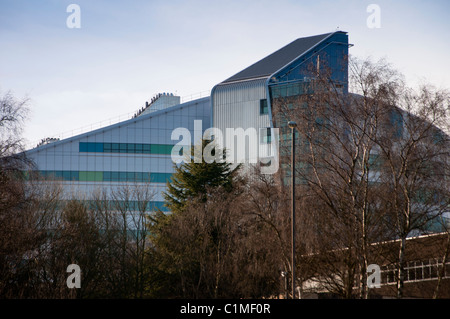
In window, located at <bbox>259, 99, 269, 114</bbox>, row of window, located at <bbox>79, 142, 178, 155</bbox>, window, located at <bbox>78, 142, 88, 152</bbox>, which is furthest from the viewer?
row of window, located at <bbox>79, 142, 178, 155</bbox>

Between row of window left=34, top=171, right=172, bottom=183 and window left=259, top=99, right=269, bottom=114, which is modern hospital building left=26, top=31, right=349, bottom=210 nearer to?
row of window left=34, top=171, right=172, bottom=183

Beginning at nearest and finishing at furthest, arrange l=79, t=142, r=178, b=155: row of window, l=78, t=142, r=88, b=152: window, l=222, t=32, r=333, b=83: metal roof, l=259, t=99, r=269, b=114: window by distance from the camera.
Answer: l=259, t=99, r=269, b=114: window
l=222, t=32, r=333, b=83: metal roof
l=78, t=142, r=88, b=152: window
l=79, t=142, r=178, b=155: row of window

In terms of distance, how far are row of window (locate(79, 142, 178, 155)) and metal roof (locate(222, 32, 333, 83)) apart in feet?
32.6

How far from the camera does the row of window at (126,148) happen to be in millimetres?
69887

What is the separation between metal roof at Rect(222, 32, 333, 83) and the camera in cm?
6675

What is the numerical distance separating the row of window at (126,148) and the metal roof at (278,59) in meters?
9.95

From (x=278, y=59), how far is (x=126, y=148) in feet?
61.5

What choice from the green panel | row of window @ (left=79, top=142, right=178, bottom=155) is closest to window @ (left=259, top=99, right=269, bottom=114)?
row of window @ (left=79, top=142, right=178, bottom=155)

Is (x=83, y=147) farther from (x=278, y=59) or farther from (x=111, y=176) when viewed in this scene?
(x=278, y=59)

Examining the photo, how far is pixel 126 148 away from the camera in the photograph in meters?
70.4

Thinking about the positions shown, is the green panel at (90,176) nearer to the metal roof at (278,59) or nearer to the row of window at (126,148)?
the row of window at (126,148)

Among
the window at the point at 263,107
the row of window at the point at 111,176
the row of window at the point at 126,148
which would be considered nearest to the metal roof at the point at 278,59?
the window at the point at 263,107

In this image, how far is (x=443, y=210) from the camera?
34188 mm
